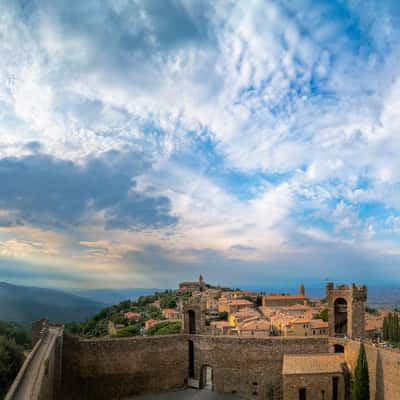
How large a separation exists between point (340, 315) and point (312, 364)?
218 inches

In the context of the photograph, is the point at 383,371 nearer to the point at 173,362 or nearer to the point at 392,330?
the point at 173,362

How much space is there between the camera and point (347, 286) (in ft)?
83.7

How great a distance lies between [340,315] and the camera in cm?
2631

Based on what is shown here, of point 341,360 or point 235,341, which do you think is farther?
point 235,341

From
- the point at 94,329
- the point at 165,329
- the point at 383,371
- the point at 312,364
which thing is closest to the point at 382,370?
the point at 383,371

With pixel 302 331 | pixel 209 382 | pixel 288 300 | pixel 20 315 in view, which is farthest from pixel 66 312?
pixel 209 382

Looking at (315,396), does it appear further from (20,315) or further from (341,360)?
(20,315)

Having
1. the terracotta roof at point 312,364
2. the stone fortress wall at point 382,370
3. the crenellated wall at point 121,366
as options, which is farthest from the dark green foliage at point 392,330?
the crenellated wall at point 121,366

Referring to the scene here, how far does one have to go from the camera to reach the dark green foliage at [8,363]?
21.7 m

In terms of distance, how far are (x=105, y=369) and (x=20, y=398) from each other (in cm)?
1017

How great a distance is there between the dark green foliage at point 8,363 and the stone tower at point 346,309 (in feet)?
62.1

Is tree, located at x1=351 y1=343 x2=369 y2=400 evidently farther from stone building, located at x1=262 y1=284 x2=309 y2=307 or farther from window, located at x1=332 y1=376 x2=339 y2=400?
stone building, located at x1=262 y1=284 x2=309 y2=307

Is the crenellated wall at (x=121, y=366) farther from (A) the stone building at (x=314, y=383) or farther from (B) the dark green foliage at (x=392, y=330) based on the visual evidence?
(B) the dark green foliage at (x=392, y=330)

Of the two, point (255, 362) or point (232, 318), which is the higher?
point (255, 362)
